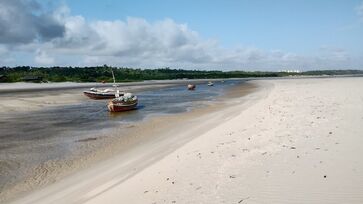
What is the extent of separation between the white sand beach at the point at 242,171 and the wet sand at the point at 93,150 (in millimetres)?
756

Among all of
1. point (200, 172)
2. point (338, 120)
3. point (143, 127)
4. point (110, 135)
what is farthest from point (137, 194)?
point (143, 127)

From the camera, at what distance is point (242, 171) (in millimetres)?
9008

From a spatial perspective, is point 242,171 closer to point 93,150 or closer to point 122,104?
point 93,150

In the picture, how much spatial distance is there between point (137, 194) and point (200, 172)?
1.76 meters

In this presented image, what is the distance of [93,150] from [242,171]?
9.04 metres

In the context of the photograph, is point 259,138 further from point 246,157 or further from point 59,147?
point 59,147

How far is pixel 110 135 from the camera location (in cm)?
2041

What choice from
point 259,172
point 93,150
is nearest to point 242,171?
point 259,172

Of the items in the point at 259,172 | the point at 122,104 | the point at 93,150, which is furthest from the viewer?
the point at 122,104

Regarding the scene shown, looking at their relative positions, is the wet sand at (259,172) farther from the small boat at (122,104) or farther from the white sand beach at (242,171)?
the small boat at (122,104)

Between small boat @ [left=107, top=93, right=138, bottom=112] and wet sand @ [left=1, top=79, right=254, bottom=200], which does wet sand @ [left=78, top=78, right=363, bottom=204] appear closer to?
wet sand @ [left=1, top=79, right=254, bottom=200]

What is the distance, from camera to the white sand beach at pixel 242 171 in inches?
297

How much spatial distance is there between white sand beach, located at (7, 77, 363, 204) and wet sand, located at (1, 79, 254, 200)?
756 millimetres

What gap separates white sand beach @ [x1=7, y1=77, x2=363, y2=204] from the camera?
7543 millimetres
